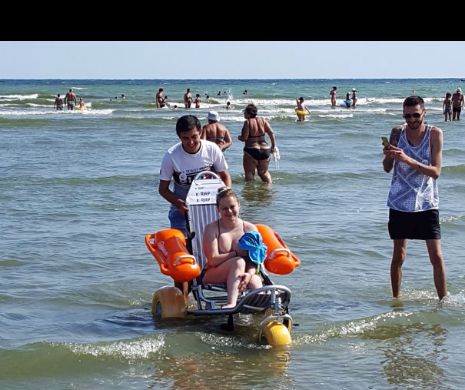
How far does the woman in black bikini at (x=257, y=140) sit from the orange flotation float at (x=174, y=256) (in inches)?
301

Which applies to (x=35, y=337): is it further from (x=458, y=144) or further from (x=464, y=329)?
(x=458, y=144)

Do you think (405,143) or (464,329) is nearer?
(464,329)

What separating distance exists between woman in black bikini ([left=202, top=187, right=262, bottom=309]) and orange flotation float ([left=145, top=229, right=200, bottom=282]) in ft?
0.48

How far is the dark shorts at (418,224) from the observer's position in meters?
5.77

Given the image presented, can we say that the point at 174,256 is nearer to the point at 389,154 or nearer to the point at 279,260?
the point at 279,260

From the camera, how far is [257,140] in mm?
13406

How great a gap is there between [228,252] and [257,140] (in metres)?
8.02

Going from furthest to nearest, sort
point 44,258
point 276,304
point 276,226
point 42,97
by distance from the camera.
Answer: point 42,97
point 276,226
point 44,258
point 276,304

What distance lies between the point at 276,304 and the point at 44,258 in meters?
3.43

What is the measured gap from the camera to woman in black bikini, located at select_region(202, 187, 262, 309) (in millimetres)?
5352
